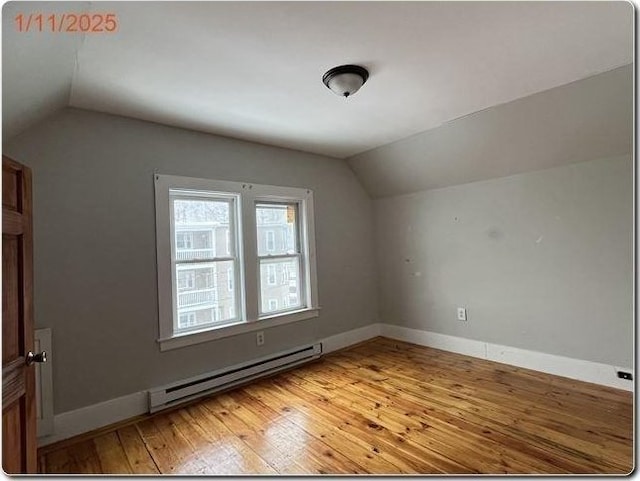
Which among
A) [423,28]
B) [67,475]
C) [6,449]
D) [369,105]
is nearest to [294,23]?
[423,28]

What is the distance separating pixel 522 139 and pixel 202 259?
9.85 feet

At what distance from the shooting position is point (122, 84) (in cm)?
197

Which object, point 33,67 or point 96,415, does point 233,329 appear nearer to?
point 96,415

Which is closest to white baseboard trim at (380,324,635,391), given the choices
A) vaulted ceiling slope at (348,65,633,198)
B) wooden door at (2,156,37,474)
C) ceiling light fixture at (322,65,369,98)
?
vaulted ceiling slope at (348,65,633,198)

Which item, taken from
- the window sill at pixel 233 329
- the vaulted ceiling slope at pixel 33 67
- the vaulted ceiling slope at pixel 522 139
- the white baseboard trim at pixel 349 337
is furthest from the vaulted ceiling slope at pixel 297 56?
the white baseboard trim at pixel 349 337

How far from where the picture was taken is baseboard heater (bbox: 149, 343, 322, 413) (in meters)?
2.46

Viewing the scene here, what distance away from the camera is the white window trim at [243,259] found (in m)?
2.55

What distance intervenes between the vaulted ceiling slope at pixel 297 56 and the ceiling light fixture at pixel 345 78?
0.05 metres

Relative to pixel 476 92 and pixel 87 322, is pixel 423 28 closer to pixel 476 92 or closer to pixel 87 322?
pixel 476 92

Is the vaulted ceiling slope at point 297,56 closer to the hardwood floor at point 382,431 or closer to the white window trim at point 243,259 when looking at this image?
the white window trim at point 243,259

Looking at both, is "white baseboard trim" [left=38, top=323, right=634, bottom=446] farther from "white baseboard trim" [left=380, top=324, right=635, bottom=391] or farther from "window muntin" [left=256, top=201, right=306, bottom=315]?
"window muntin" [left=256, top=201, right=306, bottom=315]

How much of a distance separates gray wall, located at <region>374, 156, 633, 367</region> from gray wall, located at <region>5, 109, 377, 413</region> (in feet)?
6.94

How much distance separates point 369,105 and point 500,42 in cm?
97
